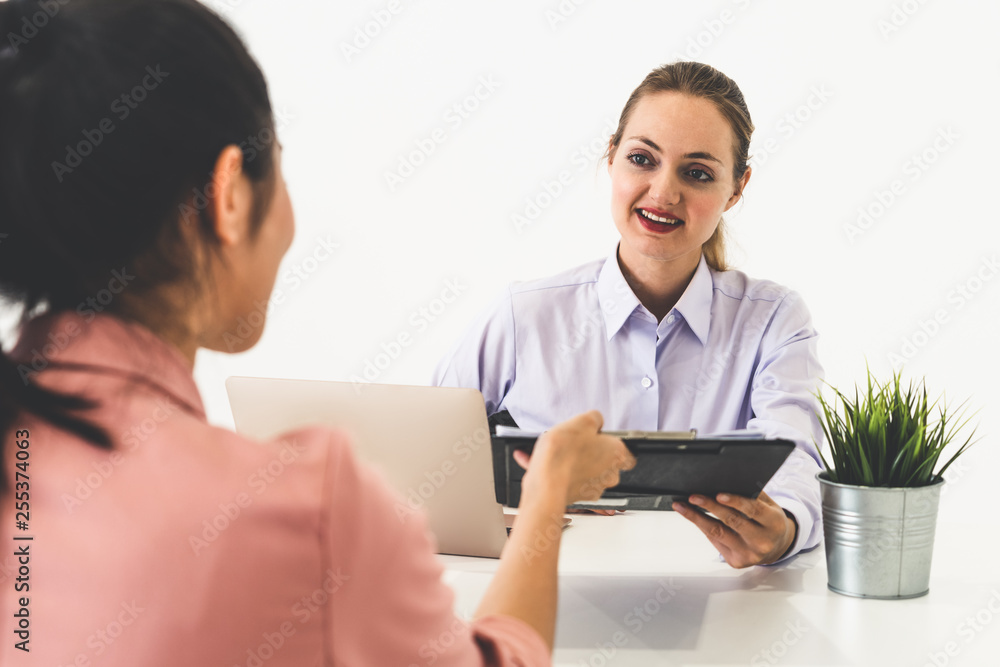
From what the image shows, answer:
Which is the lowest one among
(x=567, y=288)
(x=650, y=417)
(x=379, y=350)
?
(x=379, y=350)

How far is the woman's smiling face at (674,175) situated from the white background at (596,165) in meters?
1.26

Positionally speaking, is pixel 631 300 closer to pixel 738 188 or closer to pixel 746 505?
pixel 738 188

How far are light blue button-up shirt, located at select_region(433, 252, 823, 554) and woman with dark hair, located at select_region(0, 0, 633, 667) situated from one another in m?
1.37

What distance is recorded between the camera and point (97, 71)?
684 millimetres

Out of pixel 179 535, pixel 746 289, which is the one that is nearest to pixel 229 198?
pixel 179 535

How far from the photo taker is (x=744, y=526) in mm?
1380

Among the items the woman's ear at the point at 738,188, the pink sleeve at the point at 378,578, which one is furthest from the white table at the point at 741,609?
the woman's ear at the point at 738,188

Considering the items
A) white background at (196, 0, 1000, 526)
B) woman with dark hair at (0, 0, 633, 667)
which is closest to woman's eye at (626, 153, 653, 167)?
white background at (196, 0, 1000, 526)

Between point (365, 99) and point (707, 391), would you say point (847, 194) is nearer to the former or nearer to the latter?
point (707, 391)

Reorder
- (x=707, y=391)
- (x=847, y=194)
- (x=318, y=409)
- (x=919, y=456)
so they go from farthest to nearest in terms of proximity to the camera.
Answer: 1. (x=847, y=194)
2. (x=707, y=391)
3. (x=318, y=409)
4. (x=919, y=456)

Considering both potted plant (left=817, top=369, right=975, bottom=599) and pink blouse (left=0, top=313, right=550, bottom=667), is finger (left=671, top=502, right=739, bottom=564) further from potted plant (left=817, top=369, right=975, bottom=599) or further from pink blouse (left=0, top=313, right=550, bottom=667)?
pink blouse (left=0, top=313, right=550, bottom=667)

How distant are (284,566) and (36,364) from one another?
0.88ft

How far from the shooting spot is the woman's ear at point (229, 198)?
→ 741 mm

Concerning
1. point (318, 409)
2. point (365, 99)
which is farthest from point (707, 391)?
point (365, 99)
